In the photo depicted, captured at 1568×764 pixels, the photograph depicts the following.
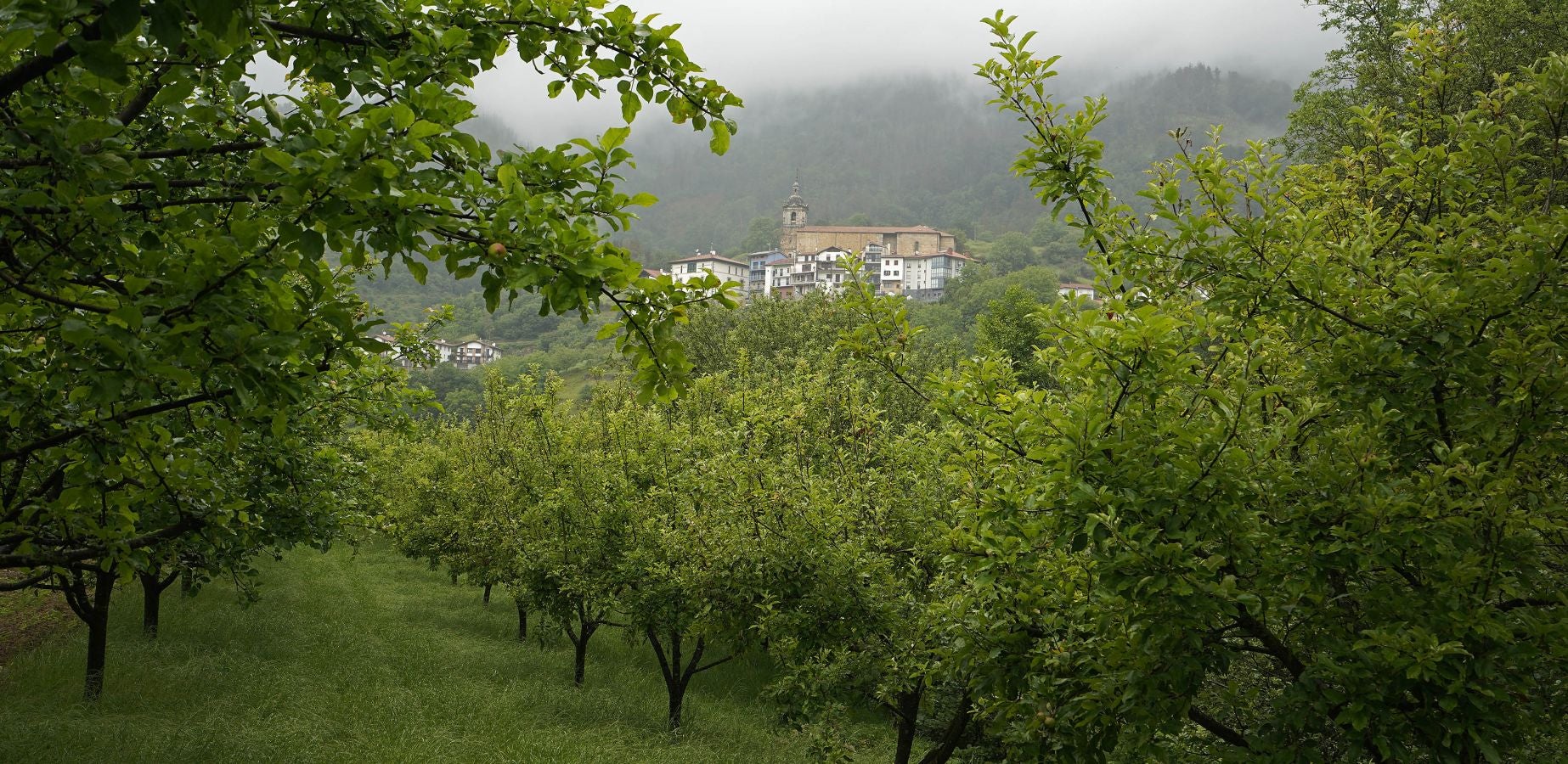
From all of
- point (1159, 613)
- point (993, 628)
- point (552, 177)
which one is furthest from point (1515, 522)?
point (552, 177)

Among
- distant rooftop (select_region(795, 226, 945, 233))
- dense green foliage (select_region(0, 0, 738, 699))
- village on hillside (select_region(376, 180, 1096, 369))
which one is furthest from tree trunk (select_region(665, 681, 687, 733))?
distant rooftop (select_region(795, 226, 945, 233))

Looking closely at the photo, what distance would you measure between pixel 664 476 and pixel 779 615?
6.55 m

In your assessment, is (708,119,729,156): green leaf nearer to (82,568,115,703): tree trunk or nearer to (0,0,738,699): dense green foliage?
(0,0,738,699): dense green foliage

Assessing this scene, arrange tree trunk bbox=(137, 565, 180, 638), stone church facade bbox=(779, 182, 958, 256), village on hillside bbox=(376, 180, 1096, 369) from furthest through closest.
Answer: stone church facade bbox=(779, 182, 958, 256) → village on hillside bbox=(376, 180, 1096, 369) → tree trunk bbox=(137, 565, 180, 638)

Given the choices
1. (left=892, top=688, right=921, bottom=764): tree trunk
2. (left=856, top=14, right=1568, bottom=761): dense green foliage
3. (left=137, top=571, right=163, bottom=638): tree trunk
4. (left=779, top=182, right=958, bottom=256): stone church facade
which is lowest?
(left=137, top=571, right=163, bottom=638): tree trunk

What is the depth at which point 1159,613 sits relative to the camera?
4699 mm

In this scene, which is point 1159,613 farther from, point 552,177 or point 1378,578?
point 552,177

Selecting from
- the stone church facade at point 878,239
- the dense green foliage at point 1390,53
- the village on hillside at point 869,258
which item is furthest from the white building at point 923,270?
the dense green foliage at point 1390,53

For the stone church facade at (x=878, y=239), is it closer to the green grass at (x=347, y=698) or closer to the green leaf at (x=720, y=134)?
the green grass at (x=347, y=698)

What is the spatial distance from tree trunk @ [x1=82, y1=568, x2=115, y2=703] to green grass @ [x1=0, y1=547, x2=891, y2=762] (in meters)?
0.22

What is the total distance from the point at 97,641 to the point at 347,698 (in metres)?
4.20

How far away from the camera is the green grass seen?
1331 centimetres

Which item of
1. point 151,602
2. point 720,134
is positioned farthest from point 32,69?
point 151,602

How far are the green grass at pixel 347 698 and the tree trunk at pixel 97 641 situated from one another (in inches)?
8.7
